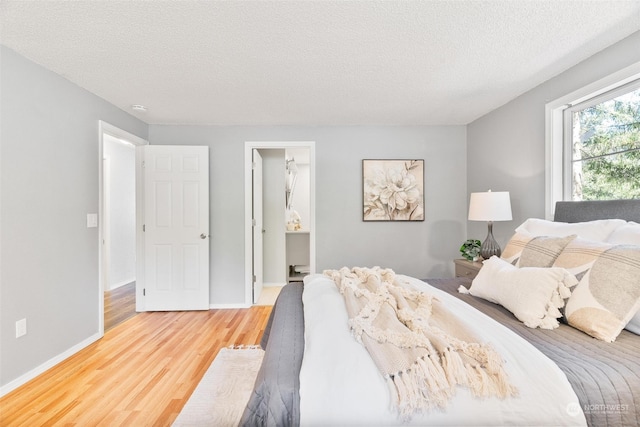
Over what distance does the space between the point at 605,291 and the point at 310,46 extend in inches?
84.4

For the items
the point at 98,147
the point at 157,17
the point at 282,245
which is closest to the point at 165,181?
the point at 98,147

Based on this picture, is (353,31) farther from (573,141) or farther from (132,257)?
(132,257)

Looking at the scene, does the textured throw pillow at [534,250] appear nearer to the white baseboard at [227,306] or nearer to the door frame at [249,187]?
the door frame at [249,187]

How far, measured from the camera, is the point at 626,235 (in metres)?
1.54

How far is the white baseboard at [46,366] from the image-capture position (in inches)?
79.4

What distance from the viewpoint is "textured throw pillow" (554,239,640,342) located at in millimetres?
1229

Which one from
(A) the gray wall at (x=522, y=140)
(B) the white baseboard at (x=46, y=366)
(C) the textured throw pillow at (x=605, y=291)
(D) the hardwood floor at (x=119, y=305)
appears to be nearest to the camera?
→ (C) the textured throw pillow at (x=605, y=291)

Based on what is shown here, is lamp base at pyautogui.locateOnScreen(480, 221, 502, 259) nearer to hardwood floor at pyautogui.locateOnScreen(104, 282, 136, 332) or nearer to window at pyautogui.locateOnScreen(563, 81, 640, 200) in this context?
window at pyautogui.locateOnScreen(563, 81, 640, 200)

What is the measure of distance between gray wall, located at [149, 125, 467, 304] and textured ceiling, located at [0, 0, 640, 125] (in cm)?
76

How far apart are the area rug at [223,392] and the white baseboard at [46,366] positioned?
1.27 metres

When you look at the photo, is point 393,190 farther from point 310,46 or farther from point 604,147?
point 310,46

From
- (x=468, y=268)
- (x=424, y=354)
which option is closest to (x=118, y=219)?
(x=468, y=268)

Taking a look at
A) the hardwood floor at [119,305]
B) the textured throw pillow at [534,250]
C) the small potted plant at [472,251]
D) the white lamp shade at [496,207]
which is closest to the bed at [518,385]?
the textured throw pillow at [534,250]

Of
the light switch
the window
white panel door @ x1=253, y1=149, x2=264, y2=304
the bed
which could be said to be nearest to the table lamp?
the window
